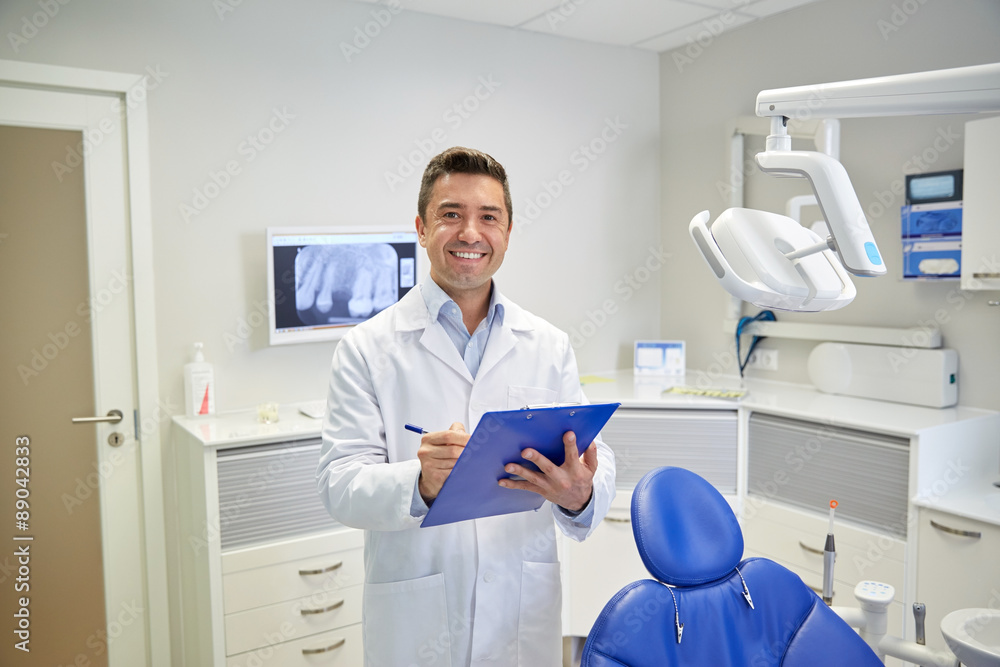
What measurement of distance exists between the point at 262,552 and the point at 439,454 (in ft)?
4.45

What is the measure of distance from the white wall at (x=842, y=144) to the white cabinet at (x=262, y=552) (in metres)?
1.96

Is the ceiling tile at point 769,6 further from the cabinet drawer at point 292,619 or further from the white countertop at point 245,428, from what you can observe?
the cabinet drawer at point 292,619

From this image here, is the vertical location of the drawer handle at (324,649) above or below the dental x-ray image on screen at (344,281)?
below

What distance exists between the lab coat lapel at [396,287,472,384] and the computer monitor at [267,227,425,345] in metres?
1.21

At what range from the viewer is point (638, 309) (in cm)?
382

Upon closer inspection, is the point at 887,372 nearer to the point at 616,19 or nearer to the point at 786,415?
the point at 786,415

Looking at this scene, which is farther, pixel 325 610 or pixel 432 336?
pixel 325 610

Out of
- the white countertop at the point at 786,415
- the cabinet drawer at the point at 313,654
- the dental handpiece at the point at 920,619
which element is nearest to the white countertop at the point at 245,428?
the white countertop at the point at 786,415

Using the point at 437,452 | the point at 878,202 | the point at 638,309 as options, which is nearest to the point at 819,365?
the point at 878,202

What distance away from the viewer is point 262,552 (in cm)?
242

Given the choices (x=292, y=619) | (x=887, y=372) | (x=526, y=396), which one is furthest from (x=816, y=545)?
(x=292, y=619)

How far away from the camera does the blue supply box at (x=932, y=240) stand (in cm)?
258

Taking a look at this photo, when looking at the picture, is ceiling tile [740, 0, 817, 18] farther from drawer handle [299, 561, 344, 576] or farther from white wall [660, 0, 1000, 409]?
drawer handle [299, 561, 344, 576]

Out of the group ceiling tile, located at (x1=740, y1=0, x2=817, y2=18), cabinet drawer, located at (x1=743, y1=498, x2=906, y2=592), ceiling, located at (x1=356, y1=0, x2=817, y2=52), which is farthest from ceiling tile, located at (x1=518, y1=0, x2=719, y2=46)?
cabinet drawer, located at (x1=743, y1=498, x2=906, y2=592)
